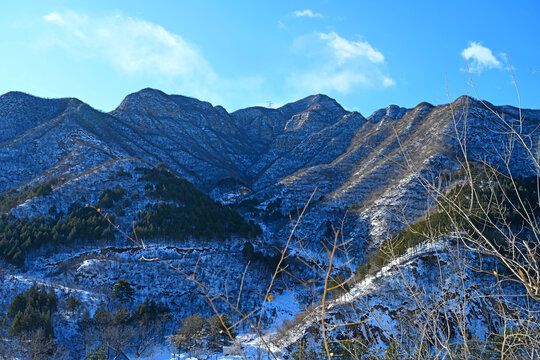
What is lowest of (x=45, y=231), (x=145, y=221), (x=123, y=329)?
(x=123, y=329)

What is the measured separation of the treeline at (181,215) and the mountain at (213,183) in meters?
0.17

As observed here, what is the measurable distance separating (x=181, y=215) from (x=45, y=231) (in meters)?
11.1

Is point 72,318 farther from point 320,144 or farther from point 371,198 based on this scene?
point 320,144

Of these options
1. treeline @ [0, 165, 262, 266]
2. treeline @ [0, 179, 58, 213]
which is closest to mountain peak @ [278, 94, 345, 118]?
treeline @ [0, 165, 262, 266]

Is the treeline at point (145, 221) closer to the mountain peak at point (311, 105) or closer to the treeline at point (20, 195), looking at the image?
the treeline at point (20, 195)

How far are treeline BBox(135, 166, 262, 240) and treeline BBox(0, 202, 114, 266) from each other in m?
3.47

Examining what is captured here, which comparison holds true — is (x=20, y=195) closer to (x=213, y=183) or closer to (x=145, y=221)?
(x=145, y=221)

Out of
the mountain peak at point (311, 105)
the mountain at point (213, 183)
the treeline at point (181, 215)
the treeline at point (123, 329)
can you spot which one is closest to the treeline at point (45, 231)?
the mountain at point (213, 183)

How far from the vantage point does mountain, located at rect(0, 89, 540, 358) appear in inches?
992

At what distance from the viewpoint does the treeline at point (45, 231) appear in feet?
79.6

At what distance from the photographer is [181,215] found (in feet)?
104

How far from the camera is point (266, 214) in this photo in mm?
42562

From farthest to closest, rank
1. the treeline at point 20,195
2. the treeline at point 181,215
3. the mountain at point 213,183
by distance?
the treeline at point 181,215 → the treeline at point 20,195 → the mountain at point 213,183

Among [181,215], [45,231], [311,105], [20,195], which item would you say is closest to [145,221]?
[181,215]
